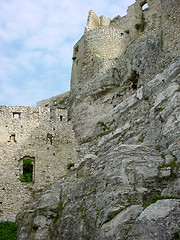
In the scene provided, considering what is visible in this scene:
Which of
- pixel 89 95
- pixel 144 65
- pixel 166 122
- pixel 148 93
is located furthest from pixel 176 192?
pixel 89 95

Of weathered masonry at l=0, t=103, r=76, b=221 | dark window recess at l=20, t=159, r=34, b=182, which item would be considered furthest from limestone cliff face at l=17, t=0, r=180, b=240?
dark window recess at l=20, t=159, r=34, b=182

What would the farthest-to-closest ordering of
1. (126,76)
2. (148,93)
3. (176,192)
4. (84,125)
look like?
(84,125)
(126,76)
(148,93)
(176,192)

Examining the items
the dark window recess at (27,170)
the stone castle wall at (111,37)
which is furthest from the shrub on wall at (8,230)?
the stone castle wall at (111,37)

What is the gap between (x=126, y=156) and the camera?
52.9 ft

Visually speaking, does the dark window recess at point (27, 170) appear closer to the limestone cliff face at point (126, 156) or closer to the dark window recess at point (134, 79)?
the limestone cliff face at point (126, 156)

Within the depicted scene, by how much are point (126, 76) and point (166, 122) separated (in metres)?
10.7

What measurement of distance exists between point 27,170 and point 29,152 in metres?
1.28

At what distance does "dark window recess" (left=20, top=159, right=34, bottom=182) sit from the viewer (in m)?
27.0

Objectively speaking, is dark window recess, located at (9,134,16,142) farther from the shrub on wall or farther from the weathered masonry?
the shrub on wall

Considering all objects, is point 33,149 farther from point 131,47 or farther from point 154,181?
point 154,181

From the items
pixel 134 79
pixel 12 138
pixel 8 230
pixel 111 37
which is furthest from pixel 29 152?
pixel 111 37

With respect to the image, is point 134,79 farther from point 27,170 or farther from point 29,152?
point 27,170

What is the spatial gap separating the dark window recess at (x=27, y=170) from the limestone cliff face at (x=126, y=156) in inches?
136

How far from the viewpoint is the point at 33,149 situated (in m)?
28.2
